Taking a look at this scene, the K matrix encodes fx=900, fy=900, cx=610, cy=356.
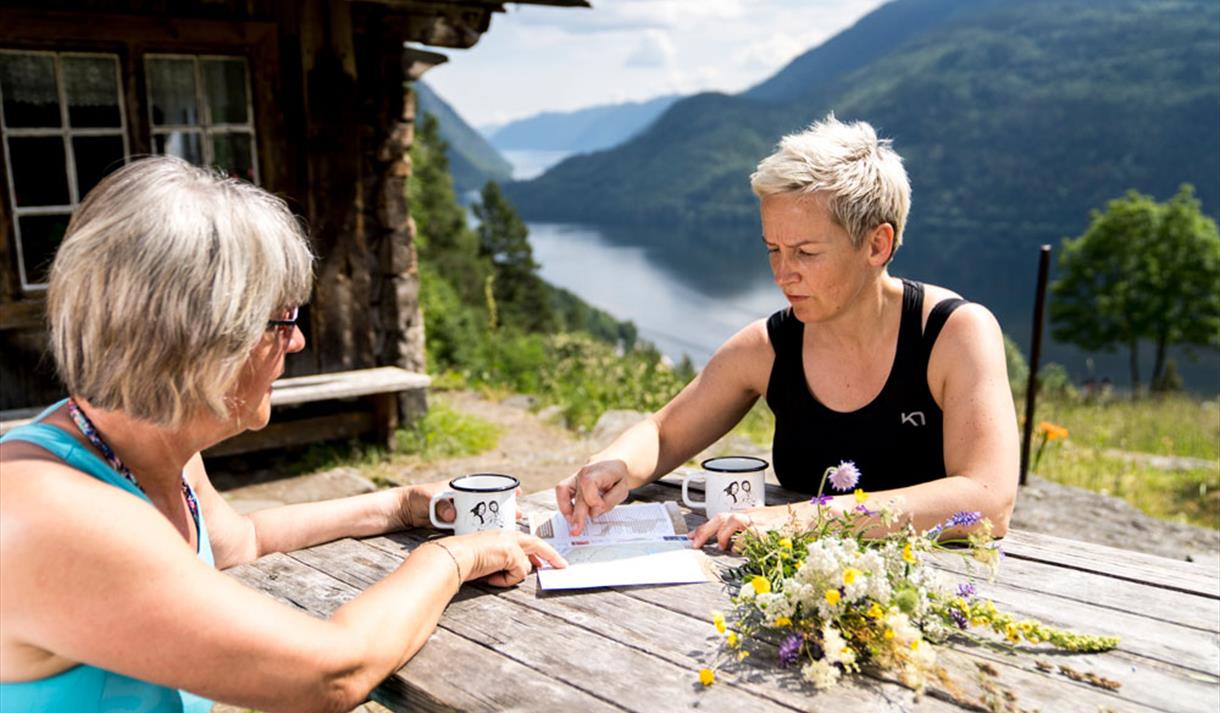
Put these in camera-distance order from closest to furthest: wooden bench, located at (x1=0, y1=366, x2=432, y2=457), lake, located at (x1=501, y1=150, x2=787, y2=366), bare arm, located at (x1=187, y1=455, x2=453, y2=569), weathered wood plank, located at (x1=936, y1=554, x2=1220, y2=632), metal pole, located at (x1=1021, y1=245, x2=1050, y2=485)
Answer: weathered wood plank, located at (x1=936, y1=554, x2=1220, y2=632)
bare arm, located at (x1=187, y1=455, x2=453, y2=569)
wooden bench, located at (x1=0, y1=366, x2=432, y2=457)
metal pole, located at (x1=1021, y1=245, x2=1050, y2=485)
lake, located at (x1=501, y1=150, x2=787, y2=366)

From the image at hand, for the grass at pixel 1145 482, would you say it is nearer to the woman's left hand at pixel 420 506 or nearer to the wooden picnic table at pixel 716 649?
the wooden picnic table at pixel 716 649

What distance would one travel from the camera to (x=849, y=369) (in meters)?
2.47

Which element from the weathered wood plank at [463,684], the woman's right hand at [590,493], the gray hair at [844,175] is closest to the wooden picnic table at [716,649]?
the weathered wood plank at [463,684]

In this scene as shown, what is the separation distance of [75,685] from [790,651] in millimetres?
1069

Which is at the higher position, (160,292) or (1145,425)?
(160,292)

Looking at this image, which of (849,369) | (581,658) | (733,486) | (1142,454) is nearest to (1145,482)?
(1142,454)

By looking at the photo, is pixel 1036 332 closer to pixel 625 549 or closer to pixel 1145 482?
pixel 1145 482

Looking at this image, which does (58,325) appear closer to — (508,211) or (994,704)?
(994,704)

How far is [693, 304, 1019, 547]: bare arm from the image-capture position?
6.44 feet

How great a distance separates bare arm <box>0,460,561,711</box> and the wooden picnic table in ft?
0.85

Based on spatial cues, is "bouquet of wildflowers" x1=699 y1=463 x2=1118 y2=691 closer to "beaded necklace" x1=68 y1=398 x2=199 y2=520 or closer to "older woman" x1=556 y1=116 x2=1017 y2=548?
"older woman" x1=556 y1=116 x2=1017 y2=548

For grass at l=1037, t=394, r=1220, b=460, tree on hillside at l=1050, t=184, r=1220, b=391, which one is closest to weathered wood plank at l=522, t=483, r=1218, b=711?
grass at l=1037, t=394, r=1220, b=460

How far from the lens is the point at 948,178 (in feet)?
429

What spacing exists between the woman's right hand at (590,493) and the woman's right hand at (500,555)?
228 mm
